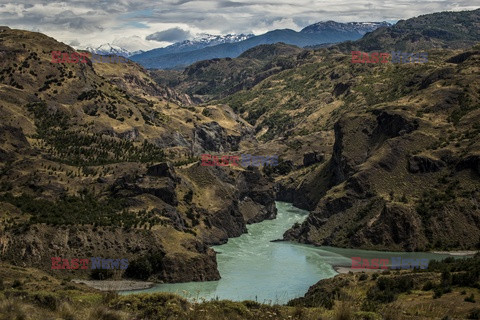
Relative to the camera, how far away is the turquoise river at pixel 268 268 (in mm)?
125938

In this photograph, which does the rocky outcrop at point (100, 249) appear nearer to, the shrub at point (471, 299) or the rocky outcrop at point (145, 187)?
the rocky outcrop at point (145, 187)

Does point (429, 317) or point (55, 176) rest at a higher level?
point (429, 317)

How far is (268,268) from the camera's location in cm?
15238

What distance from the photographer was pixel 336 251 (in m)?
177

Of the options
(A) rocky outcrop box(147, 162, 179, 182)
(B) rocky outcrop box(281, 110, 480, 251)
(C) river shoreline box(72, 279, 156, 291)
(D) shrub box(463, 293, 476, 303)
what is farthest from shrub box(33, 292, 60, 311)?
(B) rocky outcrop box(281, 110, 480, 251)

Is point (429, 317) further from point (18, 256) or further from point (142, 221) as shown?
point (142, 221)

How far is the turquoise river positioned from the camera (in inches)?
4958

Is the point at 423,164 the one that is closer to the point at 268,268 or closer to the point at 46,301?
the point at 268,268

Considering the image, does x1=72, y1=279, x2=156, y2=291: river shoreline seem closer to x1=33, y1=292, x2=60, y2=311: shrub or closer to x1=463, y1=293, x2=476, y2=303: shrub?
x1=463, y1=293, x2=476, y2=303: shrub

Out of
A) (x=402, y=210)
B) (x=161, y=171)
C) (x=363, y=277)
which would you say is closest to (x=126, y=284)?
(x=363, y=277)

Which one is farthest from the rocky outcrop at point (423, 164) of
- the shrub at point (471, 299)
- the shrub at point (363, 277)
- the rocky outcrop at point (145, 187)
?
the shrub at point (471, 299)

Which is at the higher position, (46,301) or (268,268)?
(46,301)

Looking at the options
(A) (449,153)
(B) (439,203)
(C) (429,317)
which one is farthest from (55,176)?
(C) (429,317)

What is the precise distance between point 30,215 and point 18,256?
15.9 meters
